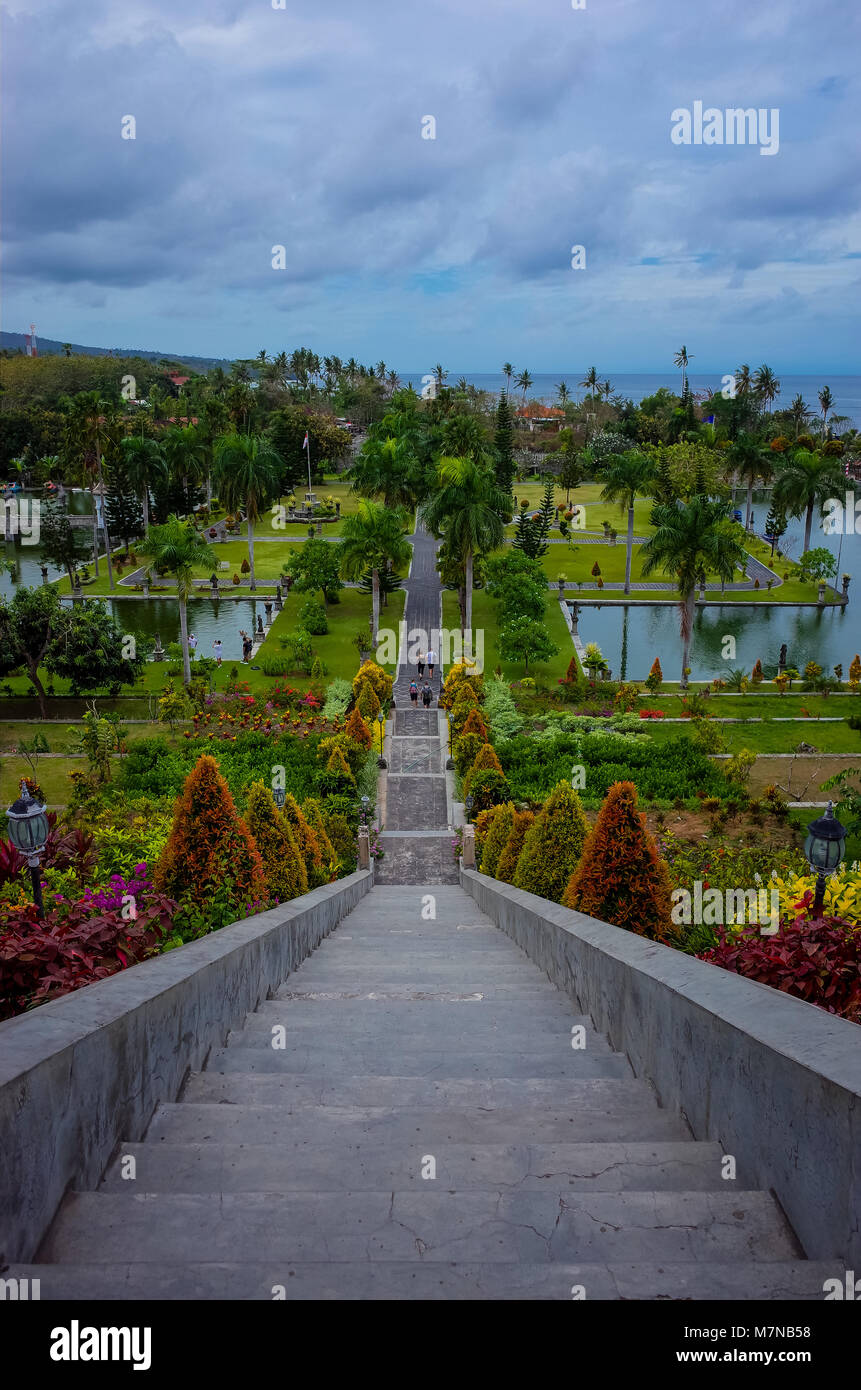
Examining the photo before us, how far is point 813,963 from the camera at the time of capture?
16.9 feet

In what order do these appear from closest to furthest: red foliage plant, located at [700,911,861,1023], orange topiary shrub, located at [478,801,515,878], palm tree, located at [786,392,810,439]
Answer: red foliage plant, located at [700,911,861,1023] → orange topiary shrub, located at [478,801,515,878] → palm tree, located at [786,392,810,439]

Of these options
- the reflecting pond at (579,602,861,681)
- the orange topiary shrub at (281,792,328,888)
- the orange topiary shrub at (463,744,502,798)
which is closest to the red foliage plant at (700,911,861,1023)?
the orange topiary shrub at (281,792,328,888)

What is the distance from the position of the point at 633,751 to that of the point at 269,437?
4885 centimetres

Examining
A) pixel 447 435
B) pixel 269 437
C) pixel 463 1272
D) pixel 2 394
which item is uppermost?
pixel 2 394

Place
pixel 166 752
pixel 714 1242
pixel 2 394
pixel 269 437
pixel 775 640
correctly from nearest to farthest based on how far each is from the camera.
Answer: pixel 714 1242, pixel 166 752, pixel 775 640, pixel 269 437, pixel 2 394

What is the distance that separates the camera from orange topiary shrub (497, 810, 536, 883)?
1352 cm

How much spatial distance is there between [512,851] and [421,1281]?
11089 mm

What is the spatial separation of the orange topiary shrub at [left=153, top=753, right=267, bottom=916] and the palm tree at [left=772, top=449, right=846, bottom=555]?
41.7 m

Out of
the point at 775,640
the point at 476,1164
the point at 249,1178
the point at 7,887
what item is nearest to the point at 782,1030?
the point at 476,1164

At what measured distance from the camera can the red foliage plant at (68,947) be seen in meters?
4.90

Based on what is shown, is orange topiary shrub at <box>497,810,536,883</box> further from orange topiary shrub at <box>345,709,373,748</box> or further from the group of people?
the group of people

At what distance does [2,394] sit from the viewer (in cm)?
8506

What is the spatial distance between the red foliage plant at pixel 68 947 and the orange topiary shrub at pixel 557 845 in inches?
242
